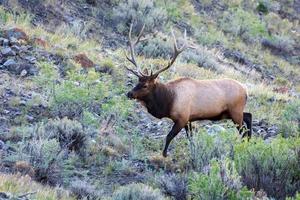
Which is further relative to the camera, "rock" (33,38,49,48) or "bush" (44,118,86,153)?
"rock" (33,38,49,48)

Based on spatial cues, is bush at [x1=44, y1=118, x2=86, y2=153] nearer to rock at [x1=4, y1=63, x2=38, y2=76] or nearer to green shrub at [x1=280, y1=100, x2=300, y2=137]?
rock at [x1=4, y1=63, x2=38, y2=76]

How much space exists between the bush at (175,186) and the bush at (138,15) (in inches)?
392

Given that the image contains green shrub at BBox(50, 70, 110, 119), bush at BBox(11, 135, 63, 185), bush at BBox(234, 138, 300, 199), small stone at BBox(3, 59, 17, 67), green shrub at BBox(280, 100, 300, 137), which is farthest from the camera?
small stone at BBox(3, 59, 17, 67)

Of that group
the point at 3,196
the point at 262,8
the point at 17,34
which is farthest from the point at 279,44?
the point at 3,196

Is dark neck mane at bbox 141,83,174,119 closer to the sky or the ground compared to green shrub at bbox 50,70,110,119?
closer to the sky

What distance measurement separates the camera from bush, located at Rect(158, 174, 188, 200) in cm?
741

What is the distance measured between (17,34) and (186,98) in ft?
14.4

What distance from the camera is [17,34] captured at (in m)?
12.4

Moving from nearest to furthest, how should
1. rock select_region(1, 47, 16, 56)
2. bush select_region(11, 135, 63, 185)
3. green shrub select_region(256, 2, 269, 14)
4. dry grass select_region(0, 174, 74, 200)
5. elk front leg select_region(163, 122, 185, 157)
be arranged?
dry grass select_region(0, 174, 74, 200), bush select_region(11, 135, 63, 185), elk front leg select_region(163, 122, 185, 157), rock select_region(1, 47, 16, 56), green shrub select_region(256, 2, 269, 14)

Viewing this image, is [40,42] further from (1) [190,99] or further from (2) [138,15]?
(2) [138,15]

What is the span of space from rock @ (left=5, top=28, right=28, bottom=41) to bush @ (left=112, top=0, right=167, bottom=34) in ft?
16.4

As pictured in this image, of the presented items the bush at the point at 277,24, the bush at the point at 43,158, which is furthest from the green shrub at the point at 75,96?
the bush at the point at 277,24

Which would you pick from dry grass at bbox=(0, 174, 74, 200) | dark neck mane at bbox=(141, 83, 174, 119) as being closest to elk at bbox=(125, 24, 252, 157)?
dark neck mane at bbox=(141, 83, 174, 119)

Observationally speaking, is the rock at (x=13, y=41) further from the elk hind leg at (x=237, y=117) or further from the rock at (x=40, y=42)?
the elk hind leg at (x=237, y=117)
